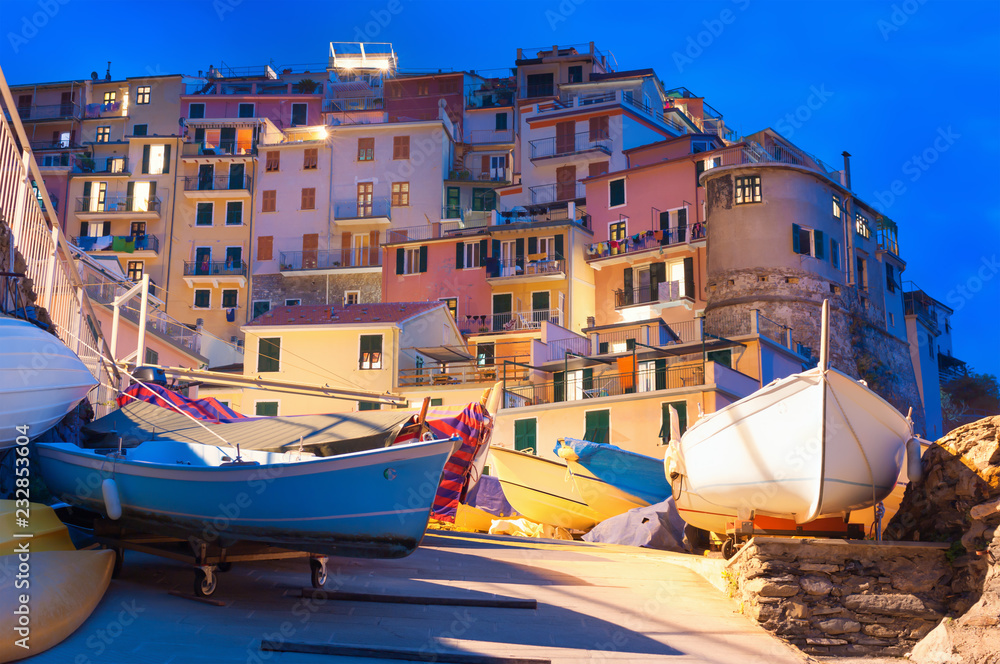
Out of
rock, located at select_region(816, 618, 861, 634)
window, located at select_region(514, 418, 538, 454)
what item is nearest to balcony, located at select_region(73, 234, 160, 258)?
window, located at select_region(514, 418, 538, 454)

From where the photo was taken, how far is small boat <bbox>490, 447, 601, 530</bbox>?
20312 mm

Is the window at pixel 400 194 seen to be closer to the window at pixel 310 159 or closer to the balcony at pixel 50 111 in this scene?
the window at pixel 310 159

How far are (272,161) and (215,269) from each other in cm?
754

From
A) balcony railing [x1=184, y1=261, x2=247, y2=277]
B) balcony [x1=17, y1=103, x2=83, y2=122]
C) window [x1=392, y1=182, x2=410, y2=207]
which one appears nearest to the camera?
balcony railing [x1=184, y1=261, x2=247, y2=277]

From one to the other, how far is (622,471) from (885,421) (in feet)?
33.3

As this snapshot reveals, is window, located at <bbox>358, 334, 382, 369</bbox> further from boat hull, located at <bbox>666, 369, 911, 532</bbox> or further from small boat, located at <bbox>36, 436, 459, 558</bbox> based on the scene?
small boat, located at <bbox>36, 436, 459, 558</bbox>

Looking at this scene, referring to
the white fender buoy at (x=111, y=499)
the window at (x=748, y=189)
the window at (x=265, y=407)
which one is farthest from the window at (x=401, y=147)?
the white fender buoy at (x=111, y=499)

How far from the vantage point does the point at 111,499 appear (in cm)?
853

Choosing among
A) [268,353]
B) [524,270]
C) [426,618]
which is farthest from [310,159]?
[426,618]

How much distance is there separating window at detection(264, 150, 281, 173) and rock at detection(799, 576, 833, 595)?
160 ft

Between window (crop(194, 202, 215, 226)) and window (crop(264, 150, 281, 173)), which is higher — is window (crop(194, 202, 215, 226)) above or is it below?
below

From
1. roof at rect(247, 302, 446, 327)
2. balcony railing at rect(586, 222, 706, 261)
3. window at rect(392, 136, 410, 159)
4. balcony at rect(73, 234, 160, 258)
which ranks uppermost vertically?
window at rect(392, 136, 410, 159)

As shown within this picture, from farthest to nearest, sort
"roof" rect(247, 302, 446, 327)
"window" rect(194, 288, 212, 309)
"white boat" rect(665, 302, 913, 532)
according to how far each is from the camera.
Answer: "window" rect(194, 288, 212, 309) → "roof" rect(247, 302, 446, 327) → "white boat" rect(665, 302, 913, 532)

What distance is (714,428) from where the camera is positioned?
11312 mm
